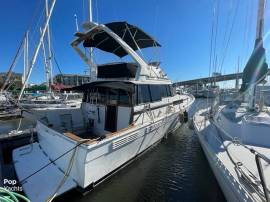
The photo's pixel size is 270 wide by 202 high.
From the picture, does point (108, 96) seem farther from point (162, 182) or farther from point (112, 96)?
point (162, 182)

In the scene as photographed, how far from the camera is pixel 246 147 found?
12.4ft

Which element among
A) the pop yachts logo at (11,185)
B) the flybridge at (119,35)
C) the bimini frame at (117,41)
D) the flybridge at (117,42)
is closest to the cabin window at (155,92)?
the flybridge at (117,42)

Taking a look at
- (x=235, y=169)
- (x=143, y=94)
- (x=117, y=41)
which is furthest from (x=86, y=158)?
(x=117, y=41)

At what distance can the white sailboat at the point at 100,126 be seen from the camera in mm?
4242

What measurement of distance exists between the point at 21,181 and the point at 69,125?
9.15ft

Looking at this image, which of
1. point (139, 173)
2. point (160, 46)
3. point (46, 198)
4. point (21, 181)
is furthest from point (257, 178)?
point (160, 46)

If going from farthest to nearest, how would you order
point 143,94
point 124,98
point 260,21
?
point 143,94 < point 124,98 < point 260,21

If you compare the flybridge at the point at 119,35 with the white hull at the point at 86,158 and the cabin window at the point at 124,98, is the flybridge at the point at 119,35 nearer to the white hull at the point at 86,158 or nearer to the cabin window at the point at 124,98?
the cabin window at the point at 124,98

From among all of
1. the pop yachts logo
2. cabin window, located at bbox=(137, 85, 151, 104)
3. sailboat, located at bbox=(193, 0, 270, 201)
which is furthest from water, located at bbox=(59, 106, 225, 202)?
cabin window, located at bbox=(137, 85, 151, 104)

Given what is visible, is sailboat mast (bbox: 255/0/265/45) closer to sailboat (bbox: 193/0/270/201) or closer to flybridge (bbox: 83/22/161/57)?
sailboat (bbox: 193/0/270/201)

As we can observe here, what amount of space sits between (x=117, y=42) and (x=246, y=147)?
20.0ft

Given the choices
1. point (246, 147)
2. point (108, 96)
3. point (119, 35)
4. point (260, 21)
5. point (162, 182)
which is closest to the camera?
point (246, 147)

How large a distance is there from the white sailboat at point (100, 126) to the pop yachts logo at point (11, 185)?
162mm

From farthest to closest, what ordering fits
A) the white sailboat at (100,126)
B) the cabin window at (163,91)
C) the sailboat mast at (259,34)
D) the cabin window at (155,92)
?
the cabin window at (163,91) → the cabin window at (155,92) → the sailboat mast at (259,34) → the white sailboat at (100,126)
